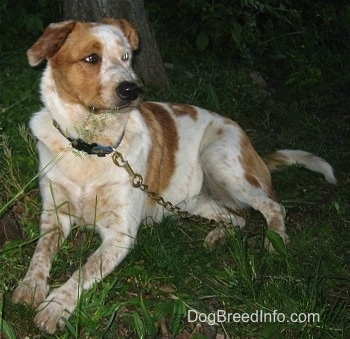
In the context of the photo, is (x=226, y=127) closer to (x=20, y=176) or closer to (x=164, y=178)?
(x=164, y=178)

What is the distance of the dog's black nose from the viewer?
10.9ft

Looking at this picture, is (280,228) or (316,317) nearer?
(316,317)

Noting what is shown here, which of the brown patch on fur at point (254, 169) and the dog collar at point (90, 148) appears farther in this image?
the brown patch on fur at point (254, 169)

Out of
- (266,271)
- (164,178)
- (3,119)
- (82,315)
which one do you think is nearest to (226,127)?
(164,178)

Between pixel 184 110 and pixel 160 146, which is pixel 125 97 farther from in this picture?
pixel 184 110

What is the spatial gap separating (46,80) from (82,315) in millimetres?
1572

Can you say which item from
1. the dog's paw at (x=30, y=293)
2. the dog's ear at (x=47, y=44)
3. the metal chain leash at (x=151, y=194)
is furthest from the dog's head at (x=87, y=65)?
the dog's paw at (x=30, y=293)

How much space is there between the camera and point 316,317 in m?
2.88

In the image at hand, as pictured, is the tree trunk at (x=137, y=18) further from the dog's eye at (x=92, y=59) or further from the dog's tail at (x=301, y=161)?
the dog's eye at (x=92, y=59)

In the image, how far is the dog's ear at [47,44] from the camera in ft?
11.4

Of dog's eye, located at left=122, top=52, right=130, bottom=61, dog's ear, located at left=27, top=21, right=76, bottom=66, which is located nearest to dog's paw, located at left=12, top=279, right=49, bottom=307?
dog's ear, located at left=27, top=21, right=76, bottom=66

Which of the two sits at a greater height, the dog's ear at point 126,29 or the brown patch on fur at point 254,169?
the dog's ear at point 126,29

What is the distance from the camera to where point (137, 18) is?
546cm

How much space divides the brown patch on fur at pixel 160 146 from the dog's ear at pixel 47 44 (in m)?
0.80
